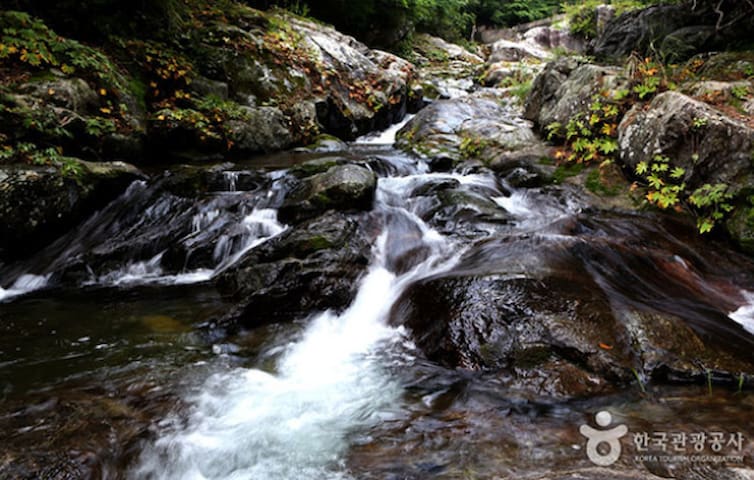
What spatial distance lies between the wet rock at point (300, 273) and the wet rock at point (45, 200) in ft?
8.16

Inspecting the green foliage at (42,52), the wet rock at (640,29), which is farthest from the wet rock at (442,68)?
the green foliage at (42,52)

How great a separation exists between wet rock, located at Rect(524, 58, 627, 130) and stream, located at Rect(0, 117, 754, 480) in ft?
8.48

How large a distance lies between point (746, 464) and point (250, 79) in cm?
1033

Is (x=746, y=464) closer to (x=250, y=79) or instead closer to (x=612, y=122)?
(x=612, y=122)

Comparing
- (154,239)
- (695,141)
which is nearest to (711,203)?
(695,141)

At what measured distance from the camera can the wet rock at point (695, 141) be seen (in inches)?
→ 186

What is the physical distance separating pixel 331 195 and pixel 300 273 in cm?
162

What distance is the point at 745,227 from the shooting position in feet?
15.0

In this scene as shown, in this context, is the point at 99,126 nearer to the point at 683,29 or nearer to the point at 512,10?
the point at 683,29

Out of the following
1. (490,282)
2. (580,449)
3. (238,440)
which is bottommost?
(238,440)

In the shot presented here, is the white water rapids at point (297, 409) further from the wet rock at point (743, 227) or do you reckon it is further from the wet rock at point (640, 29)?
the wet rock at point (640, 29)

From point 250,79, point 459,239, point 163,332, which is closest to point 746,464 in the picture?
point 459,239

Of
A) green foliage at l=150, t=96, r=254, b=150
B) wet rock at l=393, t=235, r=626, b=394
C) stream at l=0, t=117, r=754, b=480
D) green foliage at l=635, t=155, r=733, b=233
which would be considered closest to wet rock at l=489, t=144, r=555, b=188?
stream at l=0, t=117, r=754, b=480

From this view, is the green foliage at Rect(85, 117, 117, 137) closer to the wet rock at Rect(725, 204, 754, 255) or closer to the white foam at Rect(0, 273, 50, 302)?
the white foam at Rect(0, 273, 50, 302)
